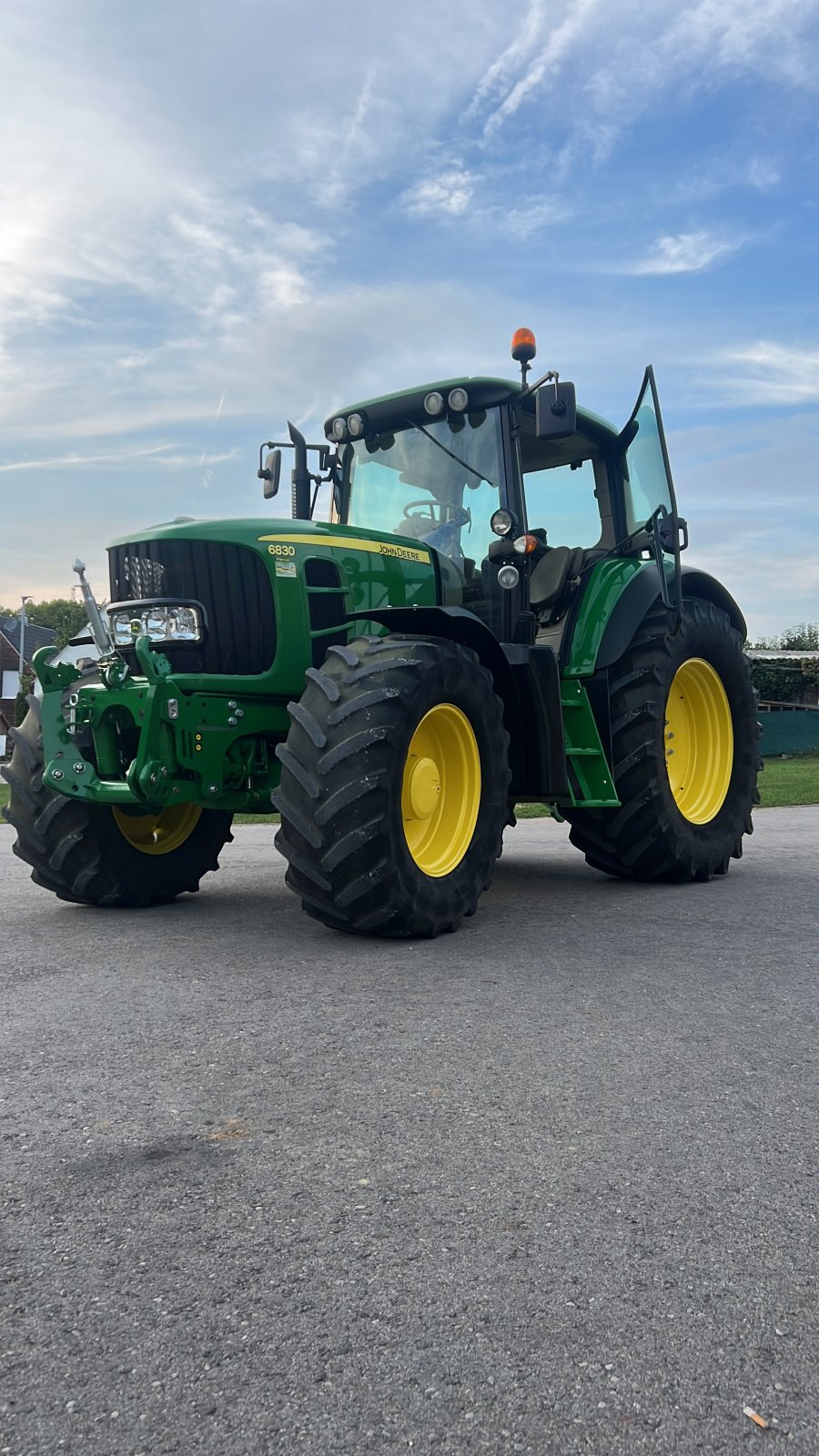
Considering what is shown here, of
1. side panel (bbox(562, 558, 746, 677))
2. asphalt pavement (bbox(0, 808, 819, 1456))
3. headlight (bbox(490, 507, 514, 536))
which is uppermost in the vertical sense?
headlight (bbox(490, 507, 514, 536))

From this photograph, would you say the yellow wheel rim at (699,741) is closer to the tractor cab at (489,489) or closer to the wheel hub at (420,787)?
the tractor cab at (489,489)

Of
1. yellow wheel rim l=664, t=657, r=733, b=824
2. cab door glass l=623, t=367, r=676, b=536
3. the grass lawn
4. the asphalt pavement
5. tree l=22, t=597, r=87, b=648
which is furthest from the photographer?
tree l=22, t=597, r=87, b=648

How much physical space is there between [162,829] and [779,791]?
11585 millimetres

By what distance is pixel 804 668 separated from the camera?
32.5 meters

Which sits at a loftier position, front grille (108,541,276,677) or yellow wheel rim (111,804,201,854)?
front grille (108,541,276,677)

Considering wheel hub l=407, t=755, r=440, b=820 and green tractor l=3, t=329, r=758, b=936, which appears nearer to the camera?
green tractor l=3, t=329, r=758, b=936

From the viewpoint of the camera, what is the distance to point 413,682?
4.73 metres

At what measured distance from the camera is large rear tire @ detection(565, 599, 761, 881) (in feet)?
20.9

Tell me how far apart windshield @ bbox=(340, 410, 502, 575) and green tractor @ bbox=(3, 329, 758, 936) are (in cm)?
1

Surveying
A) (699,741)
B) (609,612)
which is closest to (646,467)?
(609,612)

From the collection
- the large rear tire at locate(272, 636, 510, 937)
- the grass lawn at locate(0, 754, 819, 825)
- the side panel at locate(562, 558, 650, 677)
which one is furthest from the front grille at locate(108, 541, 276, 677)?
the grass lawn at locate(0, 754, 819, 825)

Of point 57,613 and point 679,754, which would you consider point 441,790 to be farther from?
point 57,613

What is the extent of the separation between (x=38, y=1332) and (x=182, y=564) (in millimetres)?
4022

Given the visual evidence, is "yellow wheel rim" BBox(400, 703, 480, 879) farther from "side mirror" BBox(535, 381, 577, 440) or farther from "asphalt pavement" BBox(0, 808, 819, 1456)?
"side mirror" BBox(535, 381, 577, 440)
